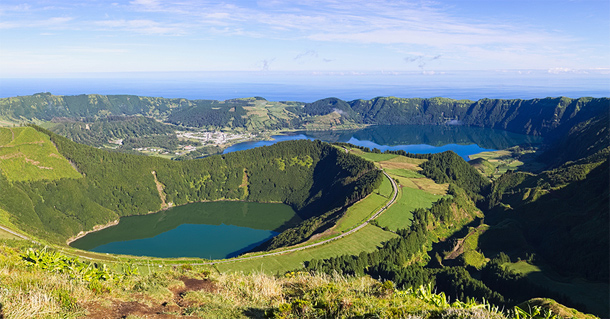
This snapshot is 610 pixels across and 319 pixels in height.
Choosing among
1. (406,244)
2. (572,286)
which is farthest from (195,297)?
(406,244)

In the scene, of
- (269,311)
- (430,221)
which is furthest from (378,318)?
(430,221)

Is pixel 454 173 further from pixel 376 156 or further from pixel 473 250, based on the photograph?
pixel 473 250

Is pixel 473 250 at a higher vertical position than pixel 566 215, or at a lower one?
lower

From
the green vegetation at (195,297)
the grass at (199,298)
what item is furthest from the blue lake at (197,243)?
the grass at (199,298)

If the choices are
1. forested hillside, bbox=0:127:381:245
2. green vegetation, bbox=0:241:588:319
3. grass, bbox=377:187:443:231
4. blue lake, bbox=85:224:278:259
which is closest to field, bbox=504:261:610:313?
grass, bbox=377:187:443:231

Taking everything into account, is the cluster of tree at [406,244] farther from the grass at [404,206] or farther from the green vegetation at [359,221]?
the grass at [404,206]

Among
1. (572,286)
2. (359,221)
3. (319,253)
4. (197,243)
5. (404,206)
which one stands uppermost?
(404,206)
